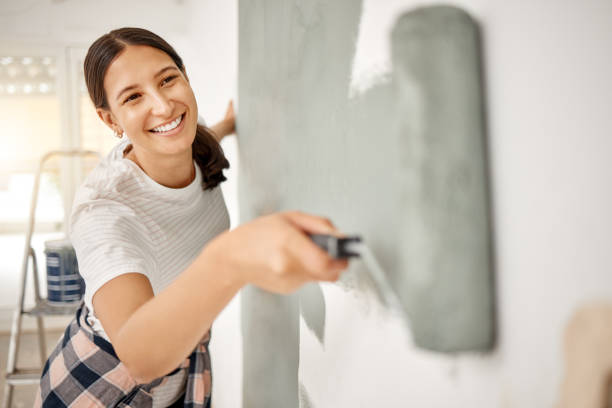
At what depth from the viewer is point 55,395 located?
1.20 m

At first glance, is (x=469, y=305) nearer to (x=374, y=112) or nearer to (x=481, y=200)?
(x=481, y=200)

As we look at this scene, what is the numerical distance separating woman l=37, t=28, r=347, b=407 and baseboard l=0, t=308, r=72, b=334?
271 centimetres

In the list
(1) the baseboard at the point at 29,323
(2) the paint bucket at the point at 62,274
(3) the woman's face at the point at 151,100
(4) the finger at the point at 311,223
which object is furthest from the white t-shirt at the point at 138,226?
(1) the baseboard at the point at 29,323

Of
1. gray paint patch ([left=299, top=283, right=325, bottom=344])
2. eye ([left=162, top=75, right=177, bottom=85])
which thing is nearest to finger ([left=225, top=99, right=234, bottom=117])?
eye ([left=162, top=75, right=177, bottom=85])

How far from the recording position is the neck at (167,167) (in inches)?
44.2

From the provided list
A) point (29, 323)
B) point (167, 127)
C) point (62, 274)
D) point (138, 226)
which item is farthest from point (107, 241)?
point (29, 323)

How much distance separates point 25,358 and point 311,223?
11.2 ft

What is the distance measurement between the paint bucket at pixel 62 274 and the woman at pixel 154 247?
970 mm

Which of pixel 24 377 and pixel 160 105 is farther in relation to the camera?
pixel 24 377

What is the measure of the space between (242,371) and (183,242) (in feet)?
1.83

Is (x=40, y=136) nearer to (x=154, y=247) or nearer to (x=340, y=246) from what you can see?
(x=154, y=247)

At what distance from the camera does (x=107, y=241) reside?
2.77 feet

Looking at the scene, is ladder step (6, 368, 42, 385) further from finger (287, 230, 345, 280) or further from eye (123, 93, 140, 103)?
finger (287, 230, 345, 280)

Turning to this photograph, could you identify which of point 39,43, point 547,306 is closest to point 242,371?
point 547,306
